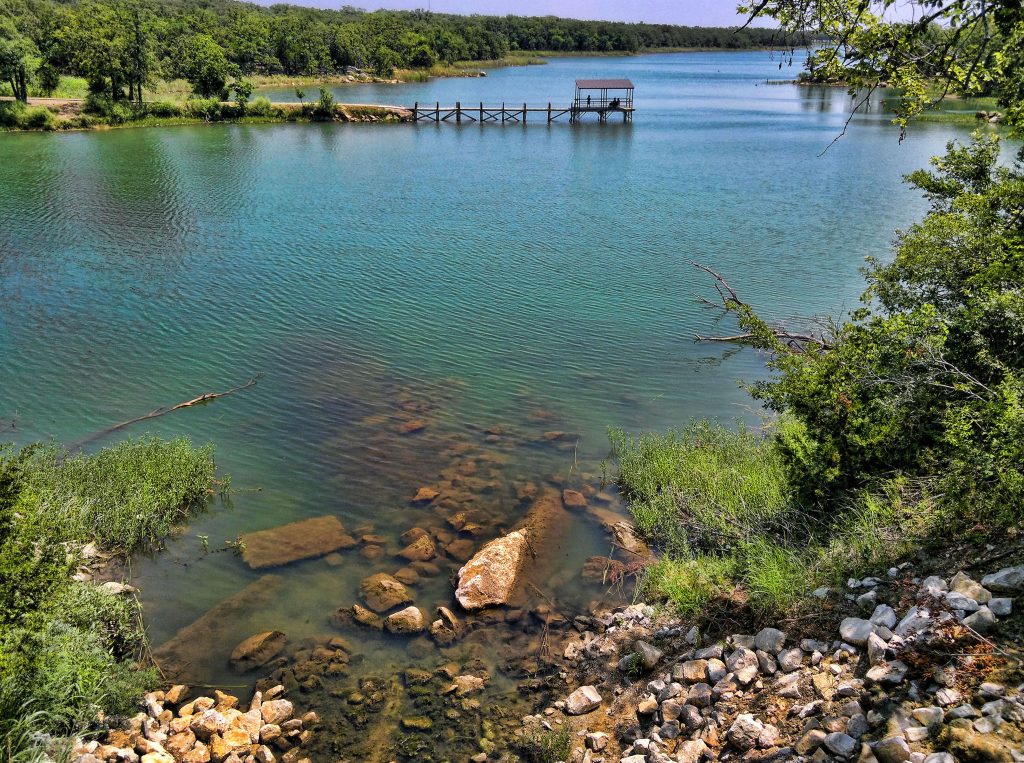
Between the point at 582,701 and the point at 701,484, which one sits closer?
the point at 582,701

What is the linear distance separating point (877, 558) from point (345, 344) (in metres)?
14.4

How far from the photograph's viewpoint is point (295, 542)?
37.4 feet

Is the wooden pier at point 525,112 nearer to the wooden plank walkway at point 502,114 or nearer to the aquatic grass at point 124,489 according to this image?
the wooden plank walkway at point 502,114

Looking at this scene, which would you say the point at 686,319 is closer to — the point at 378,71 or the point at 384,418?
the point at 384,418

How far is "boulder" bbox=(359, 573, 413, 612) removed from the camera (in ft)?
32.9

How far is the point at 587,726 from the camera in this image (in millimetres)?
7574

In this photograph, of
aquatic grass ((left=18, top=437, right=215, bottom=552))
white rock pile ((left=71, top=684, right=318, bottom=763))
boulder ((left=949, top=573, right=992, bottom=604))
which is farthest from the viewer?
aquatic grass ((left=18, top=437, right=215, bottom=552))

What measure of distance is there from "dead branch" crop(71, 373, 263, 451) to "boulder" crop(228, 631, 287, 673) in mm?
6920

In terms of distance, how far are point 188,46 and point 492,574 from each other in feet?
272

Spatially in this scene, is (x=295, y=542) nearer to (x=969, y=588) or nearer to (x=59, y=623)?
(x=59, y=623)

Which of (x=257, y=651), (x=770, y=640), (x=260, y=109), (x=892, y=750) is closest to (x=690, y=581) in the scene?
(x=770, y=640)

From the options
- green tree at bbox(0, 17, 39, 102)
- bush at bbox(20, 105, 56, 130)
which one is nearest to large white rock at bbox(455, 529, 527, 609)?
bush at bbox(20, 105, 56, 130)

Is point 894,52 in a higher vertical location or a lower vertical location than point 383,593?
higher

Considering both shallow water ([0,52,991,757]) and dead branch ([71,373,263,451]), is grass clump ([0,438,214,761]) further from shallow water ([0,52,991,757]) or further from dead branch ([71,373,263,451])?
dead branch ([71,373,263,451])
